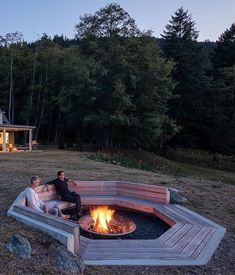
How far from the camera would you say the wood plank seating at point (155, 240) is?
613 cm

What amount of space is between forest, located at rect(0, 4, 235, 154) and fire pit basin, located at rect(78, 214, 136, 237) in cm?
2331

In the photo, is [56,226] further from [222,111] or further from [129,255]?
[222,111]

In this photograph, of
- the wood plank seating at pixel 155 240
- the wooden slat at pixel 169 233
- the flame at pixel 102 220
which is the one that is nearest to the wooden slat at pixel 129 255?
the wood plank seating at pixel 155 240

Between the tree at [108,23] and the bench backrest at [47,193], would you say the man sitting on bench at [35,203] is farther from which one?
the tree at [108,23]

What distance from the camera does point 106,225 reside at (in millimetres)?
8203

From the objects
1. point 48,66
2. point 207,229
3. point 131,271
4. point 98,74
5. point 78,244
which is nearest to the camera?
point 131,271

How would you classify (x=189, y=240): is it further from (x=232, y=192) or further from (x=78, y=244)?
(x=232, y=192)

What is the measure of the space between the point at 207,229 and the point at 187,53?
37260 millimetres

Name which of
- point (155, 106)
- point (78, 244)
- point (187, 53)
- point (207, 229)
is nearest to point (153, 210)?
point (207, 229)

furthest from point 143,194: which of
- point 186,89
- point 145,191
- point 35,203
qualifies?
point 186,89

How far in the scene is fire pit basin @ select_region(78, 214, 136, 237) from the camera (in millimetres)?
7686

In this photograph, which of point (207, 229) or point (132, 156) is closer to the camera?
point (207, 229)

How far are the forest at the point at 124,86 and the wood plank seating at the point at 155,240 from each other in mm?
22397

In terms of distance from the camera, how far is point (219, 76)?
44.6m
